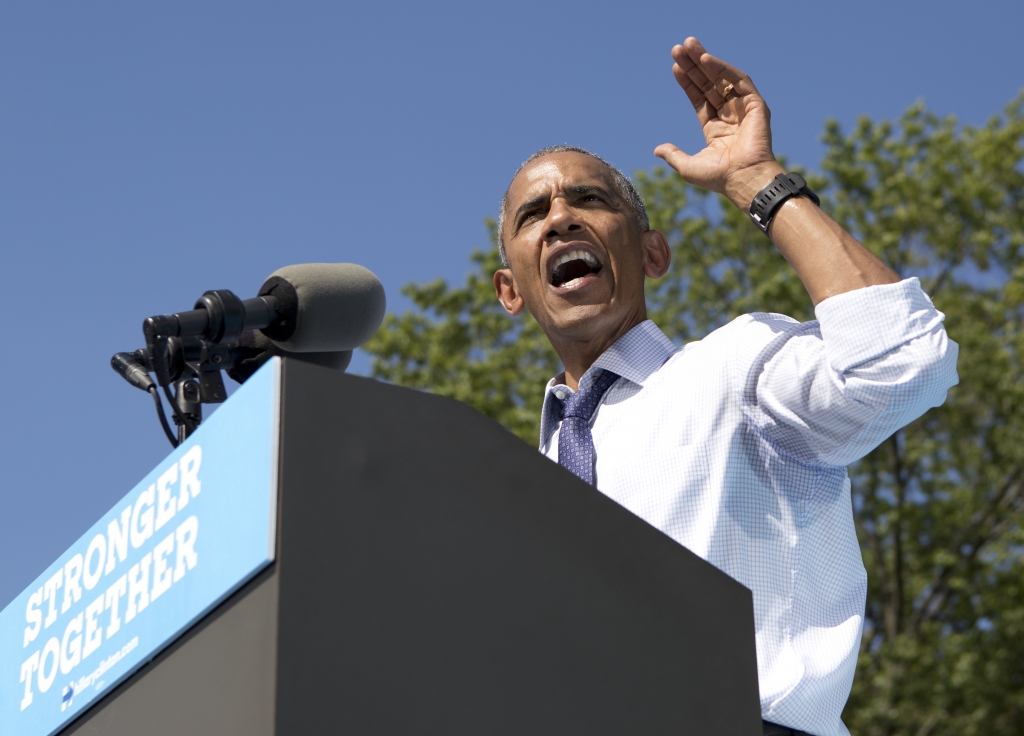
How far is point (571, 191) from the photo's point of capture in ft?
11.2

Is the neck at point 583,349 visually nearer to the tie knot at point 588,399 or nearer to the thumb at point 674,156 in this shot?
the tie knot at point 588,399

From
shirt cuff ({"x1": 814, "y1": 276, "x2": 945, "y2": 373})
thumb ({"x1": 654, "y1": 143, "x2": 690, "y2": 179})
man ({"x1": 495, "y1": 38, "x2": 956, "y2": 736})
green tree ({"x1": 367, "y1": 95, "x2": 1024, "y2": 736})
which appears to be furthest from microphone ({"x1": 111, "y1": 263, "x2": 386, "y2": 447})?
green tree ({"x1": 367, "y1": 95, "x2": 1024, "y2": 736})

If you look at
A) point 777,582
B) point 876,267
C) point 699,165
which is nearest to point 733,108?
point 699,165

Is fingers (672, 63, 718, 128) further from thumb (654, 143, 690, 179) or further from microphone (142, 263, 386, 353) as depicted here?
microphone (142, 263, 386, 353)

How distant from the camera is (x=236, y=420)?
62.3 inches

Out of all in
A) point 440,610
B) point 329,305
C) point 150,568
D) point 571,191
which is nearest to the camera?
point 440,610

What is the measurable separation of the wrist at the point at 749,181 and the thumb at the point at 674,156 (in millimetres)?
178

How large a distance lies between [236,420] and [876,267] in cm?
148

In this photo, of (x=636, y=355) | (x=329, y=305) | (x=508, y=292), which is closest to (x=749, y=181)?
(x=636, y=355)

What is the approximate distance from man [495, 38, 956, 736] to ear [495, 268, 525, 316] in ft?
2.13

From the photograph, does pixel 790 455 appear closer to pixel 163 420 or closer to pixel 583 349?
pixel 583 349

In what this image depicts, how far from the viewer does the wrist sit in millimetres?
2764

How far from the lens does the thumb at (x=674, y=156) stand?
9.86 feet

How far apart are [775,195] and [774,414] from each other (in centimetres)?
50
